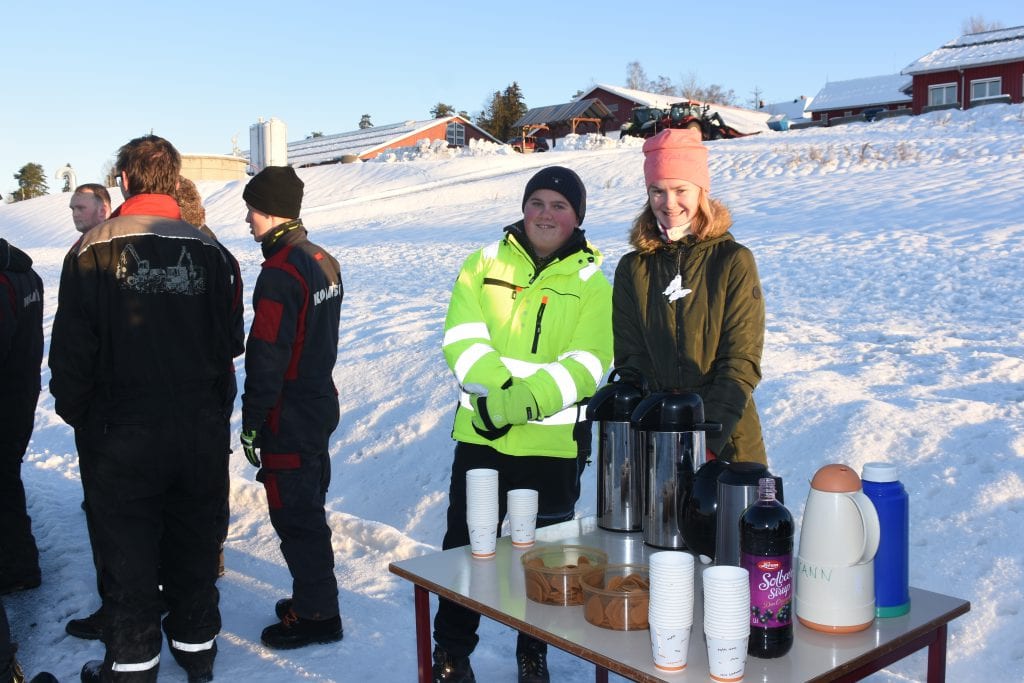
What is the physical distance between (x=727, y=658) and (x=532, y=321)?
1.87 m

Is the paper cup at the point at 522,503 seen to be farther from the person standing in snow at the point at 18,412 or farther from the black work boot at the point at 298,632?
the person standing in snow at the point at 18,412

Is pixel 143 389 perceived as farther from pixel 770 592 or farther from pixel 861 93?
pixel 861 93

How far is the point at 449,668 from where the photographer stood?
3.60 metres

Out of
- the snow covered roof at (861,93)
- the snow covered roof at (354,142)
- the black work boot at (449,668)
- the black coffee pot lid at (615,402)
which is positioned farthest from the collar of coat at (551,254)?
the snow covered roof at (861,93)

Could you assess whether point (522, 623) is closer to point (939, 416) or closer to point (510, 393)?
point (510, 393)

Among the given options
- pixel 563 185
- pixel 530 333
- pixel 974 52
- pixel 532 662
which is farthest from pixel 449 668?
pixel 974 52

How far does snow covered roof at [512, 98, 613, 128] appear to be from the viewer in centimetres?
4694

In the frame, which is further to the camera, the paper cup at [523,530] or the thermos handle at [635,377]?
the thermos handle at [635,377]

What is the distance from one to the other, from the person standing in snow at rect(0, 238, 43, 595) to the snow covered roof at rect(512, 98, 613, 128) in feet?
141

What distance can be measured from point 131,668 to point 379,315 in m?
7.10

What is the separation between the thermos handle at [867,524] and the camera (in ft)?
6.70

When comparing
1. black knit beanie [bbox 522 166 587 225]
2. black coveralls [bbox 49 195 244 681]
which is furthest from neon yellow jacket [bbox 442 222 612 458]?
black coveralls [bbox 49 195 244 681]

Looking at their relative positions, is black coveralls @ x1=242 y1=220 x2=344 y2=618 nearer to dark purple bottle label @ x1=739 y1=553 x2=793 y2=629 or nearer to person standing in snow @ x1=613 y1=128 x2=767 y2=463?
person standing in snow @ x1=613 y1=128 x2=767 y2=463

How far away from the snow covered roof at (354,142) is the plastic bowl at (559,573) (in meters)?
43.5
